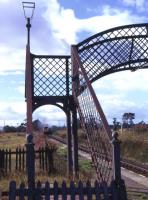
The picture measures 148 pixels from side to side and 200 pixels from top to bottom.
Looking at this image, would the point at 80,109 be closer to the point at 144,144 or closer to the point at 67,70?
the point at 67,70

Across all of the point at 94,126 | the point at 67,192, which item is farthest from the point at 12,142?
the point at 67,192

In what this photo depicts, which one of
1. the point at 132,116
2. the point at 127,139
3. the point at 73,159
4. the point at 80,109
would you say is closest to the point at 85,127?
the point at 80,109

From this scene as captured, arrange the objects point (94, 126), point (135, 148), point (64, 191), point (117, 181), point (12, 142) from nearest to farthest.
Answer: point (64, 191) → point (117, 181) → point (94, 126) → point (135, 148) → point (12, 142)

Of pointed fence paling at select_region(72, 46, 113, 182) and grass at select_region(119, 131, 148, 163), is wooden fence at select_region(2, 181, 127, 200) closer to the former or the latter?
pointed fence paling at select_region(72, 46, 113, 182)

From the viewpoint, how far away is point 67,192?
8.66 m

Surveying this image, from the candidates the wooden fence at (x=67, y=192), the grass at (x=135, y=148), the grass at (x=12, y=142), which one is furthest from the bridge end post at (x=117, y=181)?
the grass at (x=12, y=142)

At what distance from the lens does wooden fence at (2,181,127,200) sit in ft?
28.3

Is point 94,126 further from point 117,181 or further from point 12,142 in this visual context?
point 12,142

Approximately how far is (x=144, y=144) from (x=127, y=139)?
137 inches

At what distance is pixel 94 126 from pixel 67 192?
5469 millimetres

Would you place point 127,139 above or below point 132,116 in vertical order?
below

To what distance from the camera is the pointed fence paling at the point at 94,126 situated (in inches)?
484

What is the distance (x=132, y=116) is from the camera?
91.3 metres

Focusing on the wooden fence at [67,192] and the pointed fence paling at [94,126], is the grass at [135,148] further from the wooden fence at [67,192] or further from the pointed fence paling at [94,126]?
the wooden fence at [67,192]
